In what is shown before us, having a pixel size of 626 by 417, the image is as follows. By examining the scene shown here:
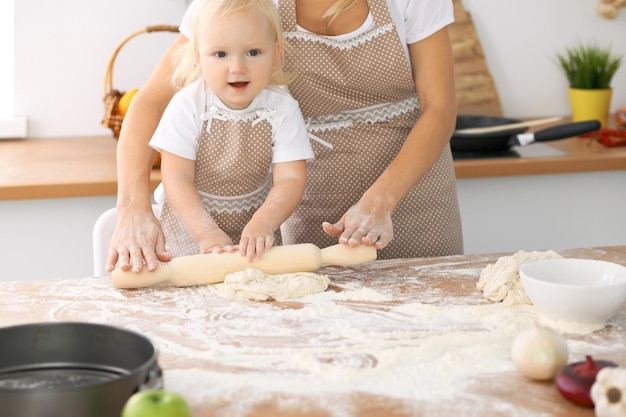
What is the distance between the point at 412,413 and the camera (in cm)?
100

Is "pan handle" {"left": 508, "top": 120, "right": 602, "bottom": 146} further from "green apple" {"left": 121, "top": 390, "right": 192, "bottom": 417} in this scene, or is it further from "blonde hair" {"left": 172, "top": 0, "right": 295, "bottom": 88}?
"green apple" {"left": 121, "top": 390, "right": 192, "bottom": 417}

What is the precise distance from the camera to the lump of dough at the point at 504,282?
1.36 metres

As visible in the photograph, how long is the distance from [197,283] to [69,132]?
1.58m

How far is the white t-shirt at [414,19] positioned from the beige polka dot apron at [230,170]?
0.21 metres

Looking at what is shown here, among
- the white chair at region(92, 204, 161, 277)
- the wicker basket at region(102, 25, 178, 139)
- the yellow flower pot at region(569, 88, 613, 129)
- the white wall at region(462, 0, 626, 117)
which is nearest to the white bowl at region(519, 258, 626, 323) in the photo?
the white chair at region(92, 204, 161, 277)

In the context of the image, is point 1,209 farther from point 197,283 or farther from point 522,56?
point 522,56

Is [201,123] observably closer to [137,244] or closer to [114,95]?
[137,244]

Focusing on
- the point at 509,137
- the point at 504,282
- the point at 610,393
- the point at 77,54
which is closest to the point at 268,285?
the point at 504,282

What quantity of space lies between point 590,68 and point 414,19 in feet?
4.37

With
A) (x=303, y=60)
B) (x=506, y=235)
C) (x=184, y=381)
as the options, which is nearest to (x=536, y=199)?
(x=506, y=235)

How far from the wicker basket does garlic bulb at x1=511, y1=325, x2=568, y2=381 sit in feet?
5.63

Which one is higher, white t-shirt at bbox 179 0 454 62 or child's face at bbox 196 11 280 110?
white t-shirt at bbox 179 0 454 62

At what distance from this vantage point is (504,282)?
1.37 metres

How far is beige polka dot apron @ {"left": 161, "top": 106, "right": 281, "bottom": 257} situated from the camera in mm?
1666
